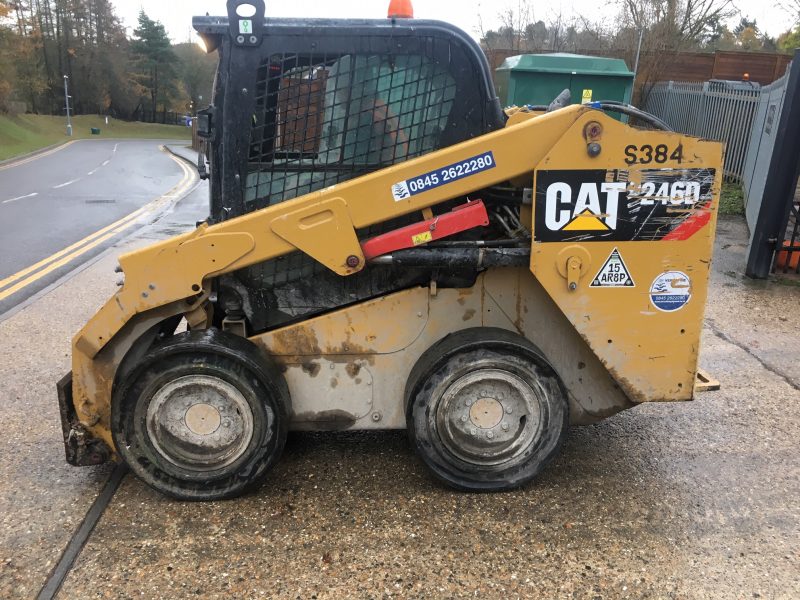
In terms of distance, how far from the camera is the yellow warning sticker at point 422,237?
3.10 meters

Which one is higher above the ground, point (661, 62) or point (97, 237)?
point (661, 62)

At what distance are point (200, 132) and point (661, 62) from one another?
21.6m

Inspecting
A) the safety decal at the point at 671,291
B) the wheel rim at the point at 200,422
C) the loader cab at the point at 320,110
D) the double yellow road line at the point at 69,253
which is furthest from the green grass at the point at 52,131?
the safety decal at the point at 671,291

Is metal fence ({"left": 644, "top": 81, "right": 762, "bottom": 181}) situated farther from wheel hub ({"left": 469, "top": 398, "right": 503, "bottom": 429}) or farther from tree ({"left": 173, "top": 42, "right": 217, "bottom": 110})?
tree ({"left": 173, "top": 42, "right": 217, "bottom": 110})

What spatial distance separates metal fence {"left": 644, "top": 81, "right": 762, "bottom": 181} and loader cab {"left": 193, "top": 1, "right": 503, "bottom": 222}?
28.9 ft

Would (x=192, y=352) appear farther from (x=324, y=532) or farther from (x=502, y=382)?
(x=502, y=382)

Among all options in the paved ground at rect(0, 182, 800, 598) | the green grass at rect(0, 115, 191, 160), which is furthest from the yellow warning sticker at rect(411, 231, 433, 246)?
the green grass at rect(0, 115, 191, 160)

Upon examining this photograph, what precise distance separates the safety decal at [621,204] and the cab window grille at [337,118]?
24.7 inches

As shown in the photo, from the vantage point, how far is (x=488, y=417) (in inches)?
128

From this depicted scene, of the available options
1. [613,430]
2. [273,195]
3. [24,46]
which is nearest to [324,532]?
[273,195]

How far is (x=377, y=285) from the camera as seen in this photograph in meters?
3.38

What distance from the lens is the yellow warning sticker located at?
3.10 meters

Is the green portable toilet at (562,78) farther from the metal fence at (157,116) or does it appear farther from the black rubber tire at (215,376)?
the metal fence at (157,116)

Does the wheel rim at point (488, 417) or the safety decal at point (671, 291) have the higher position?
the safety decal at point (671, 291)
